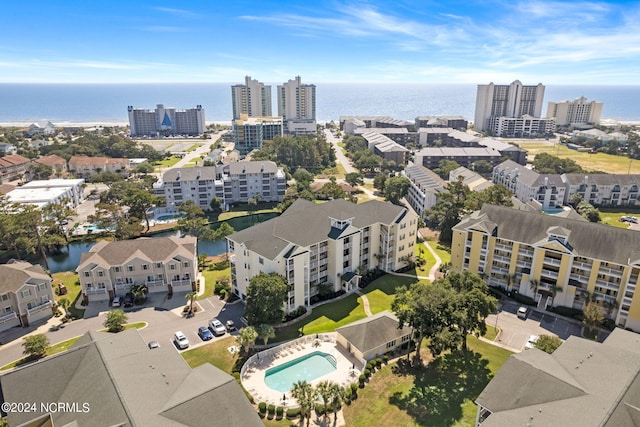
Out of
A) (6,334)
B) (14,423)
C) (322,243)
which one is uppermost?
(322,243)

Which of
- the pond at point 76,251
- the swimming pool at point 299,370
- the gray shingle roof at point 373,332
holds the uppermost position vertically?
the gray shingle roof at point 373,332

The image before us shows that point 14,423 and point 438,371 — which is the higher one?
point 14,423

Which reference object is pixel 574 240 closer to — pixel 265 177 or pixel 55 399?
pixel 55 399

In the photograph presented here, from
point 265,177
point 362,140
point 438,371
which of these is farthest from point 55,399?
point 362,140

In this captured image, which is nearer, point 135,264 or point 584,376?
point 584,376

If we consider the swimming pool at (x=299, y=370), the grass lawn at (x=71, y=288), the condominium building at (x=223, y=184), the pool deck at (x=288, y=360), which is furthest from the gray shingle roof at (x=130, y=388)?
the condominium building at (x=223, y=184)

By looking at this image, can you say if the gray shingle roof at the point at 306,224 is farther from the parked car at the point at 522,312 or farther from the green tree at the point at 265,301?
the parked car at the point at 522,312

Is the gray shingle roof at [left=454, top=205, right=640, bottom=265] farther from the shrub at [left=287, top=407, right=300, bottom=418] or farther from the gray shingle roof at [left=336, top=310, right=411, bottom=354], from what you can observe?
the shrub at [left=287, top=407, right=300, bottom=418]

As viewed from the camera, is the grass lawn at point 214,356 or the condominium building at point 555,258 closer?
the grass lawn at point 214,356
